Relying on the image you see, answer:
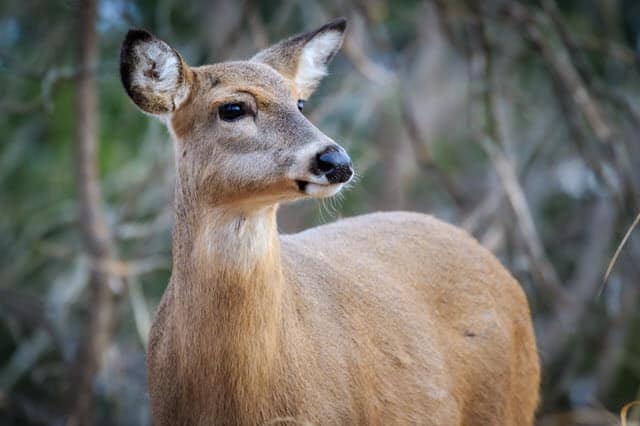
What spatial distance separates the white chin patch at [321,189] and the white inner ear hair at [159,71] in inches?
41.2

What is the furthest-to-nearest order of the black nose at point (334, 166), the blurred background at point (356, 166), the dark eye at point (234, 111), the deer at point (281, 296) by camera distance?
the blurred background at point (356, 166)
the dark eye at point (234, 111)
the deer at point (281, 296)
the black nose at point (334, 166)

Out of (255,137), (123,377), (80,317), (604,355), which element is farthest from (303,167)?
(604,355)

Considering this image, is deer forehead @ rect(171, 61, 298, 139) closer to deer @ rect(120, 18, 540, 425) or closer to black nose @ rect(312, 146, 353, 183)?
deer @ rect(120, 18, 540, 425)

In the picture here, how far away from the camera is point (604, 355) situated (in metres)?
12.8

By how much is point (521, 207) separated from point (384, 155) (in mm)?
3933

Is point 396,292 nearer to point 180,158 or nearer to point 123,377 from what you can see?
point 180,158

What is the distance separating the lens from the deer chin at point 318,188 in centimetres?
504

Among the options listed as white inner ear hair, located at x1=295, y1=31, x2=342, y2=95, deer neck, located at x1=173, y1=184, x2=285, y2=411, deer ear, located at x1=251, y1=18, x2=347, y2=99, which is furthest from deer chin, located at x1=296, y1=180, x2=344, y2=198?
white inner ear hair, located at x1=295, y1=31, x2=342, y2=95

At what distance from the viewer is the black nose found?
4957mm

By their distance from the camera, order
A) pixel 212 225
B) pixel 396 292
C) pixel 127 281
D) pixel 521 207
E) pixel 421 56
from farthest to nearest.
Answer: pixel 421 56 < pixel 127 281 < pixel 521 207 < pixel 396 292 < pixel 212 225

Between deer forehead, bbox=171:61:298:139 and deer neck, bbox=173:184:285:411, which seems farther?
deer forehead, bbox=171:61:298:139

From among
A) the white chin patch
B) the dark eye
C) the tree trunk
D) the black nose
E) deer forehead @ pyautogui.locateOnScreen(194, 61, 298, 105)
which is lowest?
the tree trunk

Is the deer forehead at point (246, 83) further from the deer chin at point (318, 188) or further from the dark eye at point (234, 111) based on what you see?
the deer chin at point (318, 188)

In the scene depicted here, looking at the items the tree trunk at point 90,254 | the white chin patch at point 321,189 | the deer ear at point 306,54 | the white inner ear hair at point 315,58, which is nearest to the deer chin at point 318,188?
the white chin patch at point 321,189
